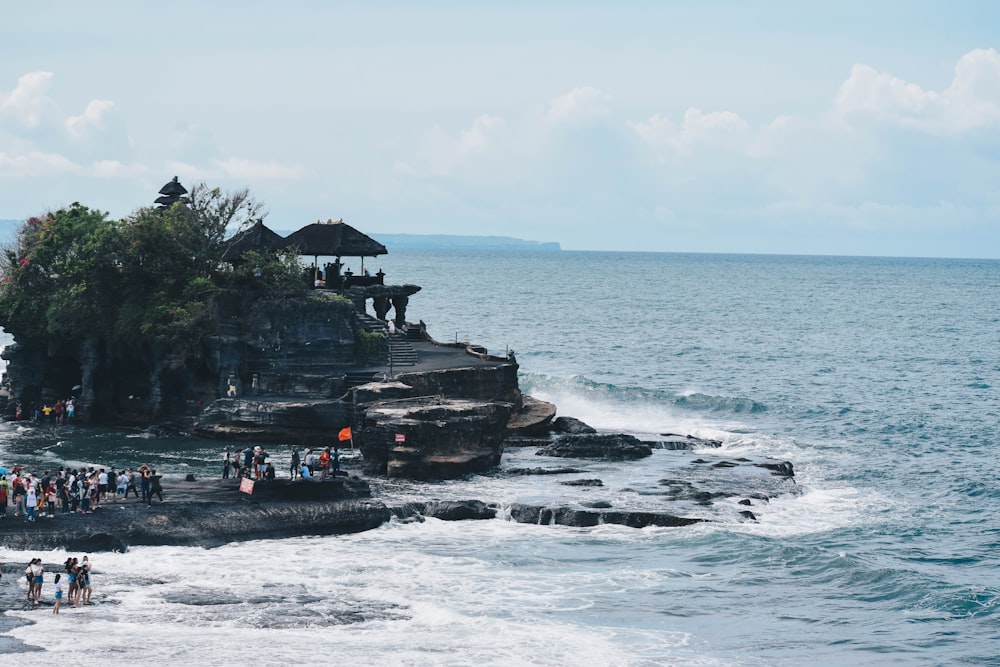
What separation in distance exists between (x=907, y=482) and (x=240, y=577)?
30.5 meters

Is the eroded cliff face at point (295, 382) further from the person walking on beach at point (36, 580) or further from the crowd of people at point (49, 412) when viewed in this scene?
the person walking on beach at point (36, 580)

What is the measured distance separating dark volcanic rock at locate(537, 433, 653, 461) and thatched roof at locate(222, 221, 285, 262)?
1813 cm

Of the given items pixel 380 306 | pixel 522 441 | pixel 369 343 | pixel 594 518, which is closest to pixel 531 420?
pixel 522 441

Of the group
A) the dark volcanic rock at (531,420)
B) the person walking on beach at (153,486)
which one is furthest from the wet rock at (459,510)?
the dark volcanic rock at (531,420)

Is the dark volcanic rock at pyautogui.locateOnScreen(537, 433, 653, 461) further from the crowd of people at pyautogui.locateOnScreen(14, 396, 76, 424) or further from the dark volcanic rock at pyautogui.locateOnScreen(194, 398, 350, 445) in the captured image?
the crowd of people at pyautogui.locateOnScreen(14, 396, 76, 424)

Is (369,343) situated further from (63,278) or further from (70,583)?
(70,583)

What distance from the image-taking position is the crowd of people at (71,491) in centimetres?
4200

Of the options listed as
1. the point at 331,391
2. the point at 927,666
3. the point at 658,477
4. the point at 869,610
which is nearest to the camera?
the point at 927,666

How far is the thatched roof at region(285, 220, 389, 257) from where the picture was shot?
218 feet

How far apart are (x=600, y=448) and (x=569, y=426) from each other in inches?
290

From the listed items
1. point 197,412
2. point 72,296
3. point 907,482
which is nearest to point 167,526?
point 197,412

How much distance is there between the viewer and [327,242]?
67062 millimetres

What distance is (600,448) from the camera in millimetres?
57969

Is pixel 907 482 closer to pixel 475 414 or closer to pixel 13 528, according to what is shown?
pixel 475 414
